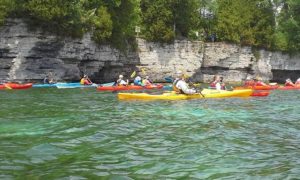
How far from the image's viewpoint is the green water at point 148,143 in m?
7.46

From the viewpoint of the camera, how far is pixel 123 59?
4169 cm

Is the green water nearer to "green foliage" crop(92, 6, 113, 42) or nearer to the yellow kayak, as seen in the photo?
the yellow kayak

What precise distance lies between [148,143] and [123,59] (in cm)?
3212

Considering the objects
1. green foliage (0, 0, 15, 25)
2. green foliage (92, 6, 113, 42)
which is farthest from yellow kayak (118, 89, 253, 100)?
green foliage (92, 6, 113, 42)

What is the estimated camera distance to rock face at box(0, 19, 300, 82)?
33125 mm

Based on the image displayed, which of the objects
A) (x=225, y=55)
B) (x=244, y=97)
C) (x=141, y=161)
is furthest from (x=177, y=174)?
(x=225, y=55)

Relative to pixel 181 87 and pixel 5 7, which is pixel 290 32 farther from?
pixel 181 87

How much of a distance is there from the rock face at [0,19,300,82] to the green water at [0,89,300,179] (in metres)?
17.6

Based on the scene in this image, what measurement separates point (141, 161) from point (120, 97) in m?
13.4

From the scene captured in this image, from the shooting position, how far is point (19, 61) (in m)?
33.1

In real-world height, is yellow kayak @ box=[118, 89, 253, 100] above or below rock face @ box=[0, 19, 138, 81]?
below

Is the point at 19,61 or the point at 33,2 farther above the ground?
the point at 33,2

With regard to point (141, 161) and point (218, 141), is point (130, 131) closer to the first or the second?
point (218, 141)

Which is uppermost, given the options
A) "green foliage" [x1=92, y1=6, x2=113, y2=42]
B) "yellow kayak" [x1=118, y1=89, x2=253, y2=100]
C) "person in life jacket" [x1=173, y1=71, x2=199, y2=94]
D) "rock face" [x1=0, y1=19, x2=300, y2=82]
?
"green foliage" [x1=92, y1=6, x2=113, y2=42]
